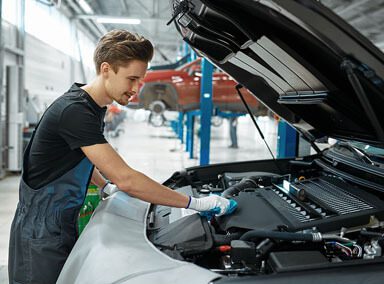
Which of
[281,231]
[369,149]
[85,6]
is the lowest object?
[281,231]

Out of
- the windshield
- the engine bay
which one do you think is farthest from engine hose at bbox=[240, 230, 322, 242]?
the windshield

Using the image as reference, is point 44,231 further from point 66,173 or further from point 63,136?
point 63,136

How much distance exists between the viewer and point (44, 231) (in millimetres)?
1418

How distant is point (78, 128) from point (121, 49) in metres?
0.33

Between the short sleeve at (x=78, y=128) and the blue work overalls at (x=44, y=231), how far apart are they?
0.19 m

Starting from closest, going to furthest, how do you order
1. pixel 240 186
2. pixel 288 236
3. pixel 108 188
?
pixel 288 236 < pixel 240 186 < pixel 108 188

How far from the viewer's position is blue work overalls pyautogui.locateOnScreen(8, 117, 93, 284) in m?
1.42

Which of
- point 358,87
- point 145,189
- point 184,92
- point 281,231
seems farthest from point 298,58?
point 184,92

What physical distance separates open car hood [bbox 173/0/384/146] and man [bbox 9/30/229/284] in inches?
11.6

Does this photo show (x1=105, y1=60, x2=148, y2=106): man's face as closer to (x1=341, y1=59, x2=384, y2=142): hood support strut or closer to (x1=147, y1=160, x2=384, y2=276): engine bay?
(x1=147, y1=160, x2=384, y2=276): engine bay

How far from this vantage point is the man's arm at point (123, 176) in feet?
4.20

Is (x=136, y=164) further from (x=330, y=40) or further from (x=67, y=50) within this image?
(x=67, y=50)

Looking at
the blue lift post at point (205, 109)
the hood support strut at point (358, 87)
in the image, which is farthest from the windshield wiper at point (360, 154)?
the blue lift post at point (205, 109)

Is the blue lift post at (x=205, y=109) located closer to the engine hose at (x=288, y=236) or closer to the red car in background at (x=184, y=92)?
the red car in background at (x=184, y=92)
